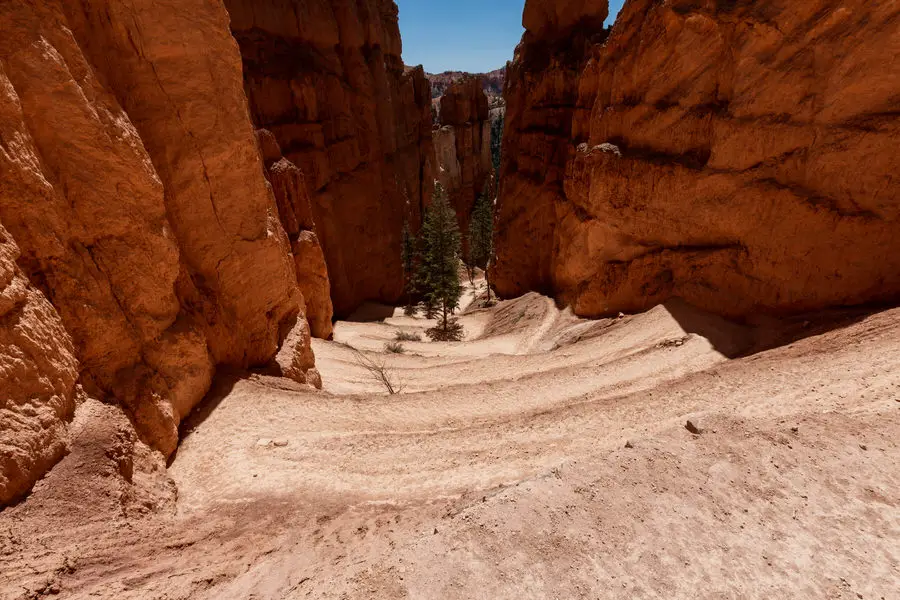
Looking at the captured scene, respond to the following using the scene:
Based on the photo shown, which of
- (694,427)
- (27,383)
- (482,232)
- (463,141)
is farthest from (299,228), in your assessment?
(463,141)

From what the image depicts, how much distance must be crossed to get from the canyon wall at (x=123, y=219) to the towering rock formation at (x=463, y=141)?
1763 inches

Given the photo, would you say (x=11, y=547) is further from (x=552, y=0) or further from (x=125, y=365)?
(x=552, y=0)

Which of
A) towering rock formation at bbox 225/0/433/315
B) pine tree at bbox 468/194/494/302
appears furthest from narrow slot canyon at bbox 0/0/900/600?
pine tree at bbox 468/194/494/302

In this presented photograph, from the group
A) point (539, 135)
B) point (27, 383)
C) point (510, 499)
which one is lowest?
point (510, 499)

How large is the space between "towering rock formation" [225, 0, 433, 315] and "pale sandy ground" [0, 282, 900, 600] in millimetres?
22122

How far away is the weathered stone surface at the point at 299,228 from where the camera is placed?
19.7 m

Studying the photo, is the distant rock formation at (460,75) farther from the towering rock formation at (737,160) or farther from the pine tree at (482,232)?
the towering rock formation at (737,160)

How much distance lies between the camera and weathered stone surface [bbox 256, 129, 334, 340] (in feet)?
64.7

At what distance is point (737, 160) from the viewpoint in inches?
627

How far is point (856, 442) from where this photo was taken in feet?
23.4

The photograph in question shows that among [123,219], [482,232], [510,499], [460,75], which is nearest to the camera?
[510,499]

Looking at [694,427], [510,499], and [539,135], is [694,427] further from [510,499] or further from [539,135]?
[539,135]

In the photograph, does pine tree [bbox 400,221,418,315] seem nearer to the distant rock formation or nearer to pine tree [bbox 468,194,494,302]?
pine tree [bbox 468,194,494,302]

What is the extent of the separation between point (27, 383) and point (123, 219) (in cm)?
375
